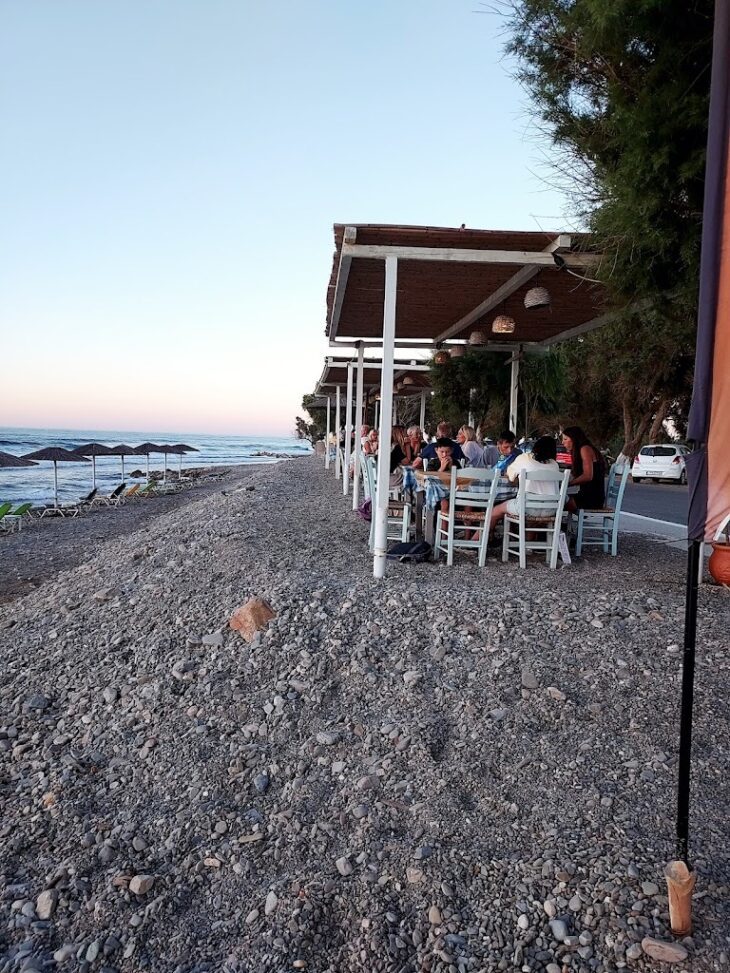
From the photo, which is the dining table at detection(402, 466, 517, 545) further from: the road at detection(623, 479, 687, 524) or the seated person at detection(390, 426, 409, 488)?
the road at detection(623, 479, 687, 524)

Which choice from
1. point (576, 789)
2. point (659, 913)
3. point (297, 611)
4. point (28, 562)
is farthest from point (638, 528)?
point (28, 562)

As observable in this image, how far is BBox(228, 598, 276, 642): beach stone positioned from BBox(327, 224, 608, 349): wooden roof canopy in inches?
101

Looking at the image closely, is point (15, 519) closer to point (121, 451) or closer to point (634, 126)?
point (121, 451)

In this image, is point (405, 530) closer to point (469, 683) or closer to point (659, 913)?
point (469, 683)

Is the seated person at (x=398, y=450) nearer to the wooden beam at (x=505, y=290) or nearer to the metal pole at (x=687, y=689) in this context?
the wooden beam at (x=505, y=290)

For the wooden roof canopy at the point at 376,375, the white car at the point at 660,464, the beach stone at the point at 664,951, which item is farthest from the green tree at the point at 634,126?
the white car at the point at 660,464

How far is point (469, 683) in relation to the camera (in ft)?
11.2

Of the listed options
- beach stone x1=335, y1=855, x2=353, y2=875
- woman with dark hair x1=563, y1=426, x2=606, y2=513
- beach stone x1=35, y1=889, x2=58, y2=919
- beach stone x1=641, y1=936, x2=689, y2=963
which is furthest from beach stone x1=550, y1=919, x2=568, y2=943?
woman with dark hair x1=563, y1=426, x2=606, y2=513

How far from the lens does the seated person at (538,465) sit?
5469mm

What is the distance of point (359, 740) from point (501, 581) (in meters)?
Result: 2.20

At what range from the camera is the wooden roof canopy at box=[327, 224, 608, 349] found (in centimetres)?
482

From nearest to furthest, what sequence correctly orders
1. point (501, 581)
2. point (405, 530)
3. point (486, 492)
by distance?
point (501, 581) < point (486, 492) < point (405, 530)

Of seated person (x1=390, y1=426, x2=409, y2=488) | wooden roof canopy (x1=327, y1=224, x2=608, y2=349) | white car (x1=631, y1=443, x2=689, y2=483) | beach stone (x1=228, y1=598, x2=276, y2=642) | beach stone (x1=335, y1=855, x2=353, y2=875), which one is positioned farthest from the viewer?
white car (x1=631, y1=443, x2=689, y2=483)

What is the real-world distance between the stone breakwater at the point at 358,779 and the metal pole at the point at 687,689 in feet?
1.06
